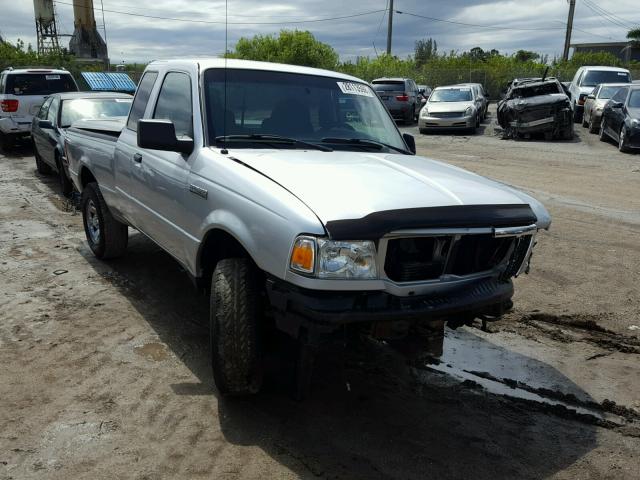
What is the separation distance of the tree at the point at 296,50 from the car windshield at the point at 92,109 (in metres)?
37.9

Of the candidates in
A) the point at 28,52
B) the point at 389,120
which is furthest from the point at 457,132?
the point at 28,52

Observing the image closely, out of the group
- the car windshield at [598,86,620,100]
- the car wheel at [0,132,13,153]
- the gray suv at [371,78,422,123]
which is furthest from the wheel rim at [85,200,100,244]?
the gray suv at [371,78,422,123]

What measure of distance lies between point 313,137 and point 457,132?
17422 mm

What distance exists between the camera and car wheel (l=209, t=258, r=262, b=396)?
3.34 meters

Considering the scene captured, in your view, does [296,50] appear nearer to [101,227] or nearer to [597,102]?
[597,102]

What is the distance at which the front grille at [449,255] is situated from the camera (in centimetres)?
313

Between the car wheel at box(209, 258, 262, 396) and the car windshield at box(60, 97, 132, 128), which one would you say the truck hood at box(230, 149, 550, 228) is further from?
the car windshield at box(60, 97, 132, 128)

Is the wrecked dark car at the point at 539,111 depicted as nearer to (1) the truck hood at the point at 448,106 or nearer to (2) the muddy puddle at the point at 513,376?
(1) the truck hood at the point at 448,106

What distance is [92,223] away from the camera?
6.56 meters

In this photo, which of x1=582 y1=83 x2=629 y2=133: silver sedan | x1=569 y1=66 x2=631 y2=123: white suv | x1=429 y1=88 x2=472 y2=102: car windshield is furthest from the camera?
x1=569 y1=66 x2=631 y2=123: white suv

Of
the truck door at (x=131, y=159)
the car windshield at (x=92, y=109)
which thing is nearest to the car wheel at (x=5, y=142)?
the car windshield at (x=92, y=109)

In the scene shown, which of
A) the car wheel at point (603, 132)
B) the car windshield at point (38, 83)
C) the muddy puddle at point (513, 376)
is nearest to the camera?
the muddy puddle at point (513, 376)

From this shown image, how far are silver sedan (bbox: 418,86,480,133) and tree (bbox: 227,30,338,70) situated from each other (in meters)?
27.2

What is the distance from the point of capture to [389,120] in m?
5.03
